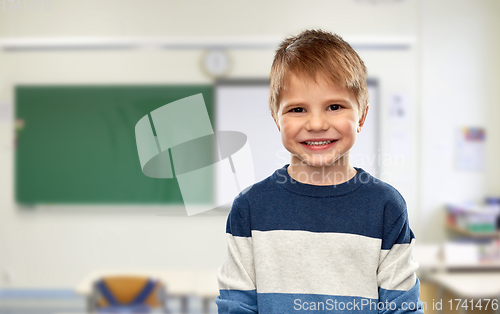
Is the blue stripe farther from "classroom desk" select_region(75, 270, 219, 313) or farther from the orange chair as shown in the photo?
the orange chair

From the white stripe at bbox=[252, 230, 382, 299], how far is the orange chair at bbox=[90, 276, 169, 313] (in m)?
1.32

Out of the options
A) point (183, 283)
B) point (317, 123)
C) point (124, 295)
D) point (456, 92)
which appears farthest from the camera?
point (456, 92)

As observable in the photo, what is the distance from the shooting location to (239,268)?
65 cm

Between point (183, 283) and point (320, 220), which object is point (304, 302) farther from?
point (183, 283)

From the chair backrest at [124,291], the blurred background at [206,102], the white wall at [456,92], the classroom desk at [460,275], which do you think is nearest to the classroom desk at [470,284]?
the classroom desk at [460,275]

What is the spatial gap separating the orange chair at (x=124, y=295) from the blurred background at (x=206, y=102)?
0.24m

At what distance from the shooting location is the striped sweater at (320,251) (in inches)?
25.0

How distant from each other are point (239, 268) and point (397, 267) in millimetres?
260

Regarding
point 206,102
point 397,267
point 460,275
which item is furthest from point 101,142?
point 460,275

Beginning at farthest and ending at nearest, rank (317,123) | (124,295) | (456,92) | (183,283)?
(456,92) < (183,283) < (124,295) < (317,123)

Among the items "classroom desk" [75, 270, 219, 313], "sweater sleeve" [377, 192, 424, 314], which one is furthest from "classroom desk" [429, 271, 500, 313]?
"sweater sleeve" [377, 192, 424, 314]

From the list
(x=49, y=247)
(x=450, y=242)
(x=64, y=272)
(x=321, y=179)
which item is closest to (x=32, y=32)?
(x=49, y=247)

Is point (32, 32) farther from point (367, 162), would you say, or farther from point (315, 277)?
point (315, 277)

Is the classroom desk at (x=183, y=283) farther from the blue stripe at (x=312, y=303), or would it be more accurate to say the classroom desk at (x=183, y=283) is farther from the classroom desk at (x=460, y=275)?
the blue stripe at (x=312, y=303)
